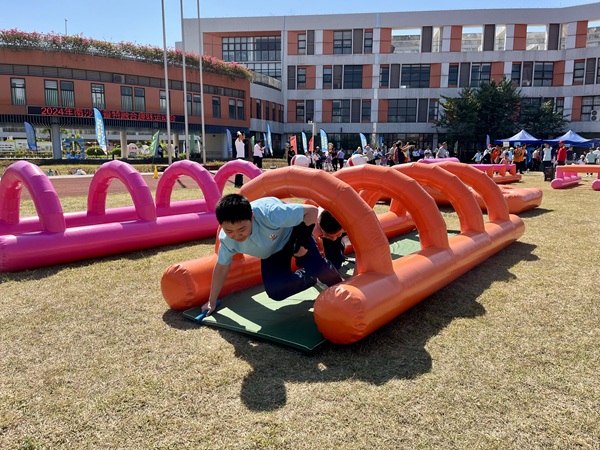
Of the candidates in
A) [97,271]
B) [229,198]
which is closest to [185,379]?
[229,198]

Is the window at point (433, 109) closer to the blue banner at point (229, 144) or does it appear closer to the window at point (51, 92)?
the blue banner at point (229, 144)

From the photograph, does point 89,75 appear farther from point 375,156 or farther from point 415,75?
point 415,75

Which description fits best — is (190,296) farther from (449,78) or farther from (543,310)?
(449,78)

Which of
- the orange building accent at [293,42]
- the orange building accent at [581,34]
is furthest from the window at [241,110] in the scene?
the orange building accent at [581,34]

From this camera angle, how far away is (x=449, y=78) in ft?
130

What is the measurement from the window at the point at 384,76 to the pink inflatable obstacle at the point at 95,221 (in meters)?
34.9

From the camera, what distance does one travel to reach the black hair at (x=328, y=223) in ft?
14.3

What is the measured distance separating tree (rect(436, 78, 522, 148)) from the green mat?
35420 mm

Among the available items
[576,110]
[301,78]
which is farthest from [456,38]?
[301,78]

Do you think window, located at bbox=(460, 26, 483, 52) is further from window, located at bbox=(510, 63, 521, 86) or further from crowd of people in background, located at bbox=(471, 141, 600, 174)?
crowd of people in background, located at bbox=(471, 141, 600, 174)

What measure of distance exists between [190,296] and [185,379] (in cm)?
128

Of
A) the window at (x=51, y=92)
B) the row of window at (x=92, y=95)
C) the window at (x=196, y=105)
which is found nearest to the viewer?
the row of window at (x=92, y=95)

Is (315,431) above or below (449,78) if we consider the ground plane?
below

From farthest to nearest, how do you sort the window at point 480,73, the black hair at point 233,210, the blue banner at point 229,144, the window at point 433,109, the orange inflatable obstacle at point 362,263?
the window at point 433,109
the window at point 480,73
the blue banner at point 229,144
the orange inflatable obstacle at point 362,263
the black hair at point 233,210
